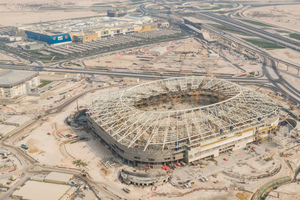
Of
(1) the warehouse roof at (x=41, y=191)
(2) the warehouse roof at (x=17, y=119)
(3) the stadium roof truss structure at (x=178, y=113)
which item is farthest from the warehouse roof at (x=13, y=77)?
(1) the warehouse roof at (x=41, y=191)

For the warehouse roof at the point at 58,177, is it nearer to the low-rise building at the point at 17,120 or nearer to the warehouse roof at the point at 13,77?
the low-rise building at the point at 17,120

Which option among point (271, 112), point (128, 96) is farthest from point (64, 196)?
point (271, 112)

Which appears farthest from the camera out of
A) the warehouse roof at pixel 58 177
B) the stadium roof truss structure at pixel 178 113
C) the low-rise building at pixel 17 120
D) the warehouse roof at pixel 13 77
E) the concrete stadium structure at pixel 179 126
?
the warehouse roof at pixel 13 77

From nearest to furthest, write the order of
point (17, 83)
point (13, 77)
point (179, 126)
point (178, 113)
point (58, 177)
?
point (58, 177)
point (179, 126)
point (178, 113)
point (17, 83)
point (13, 77)

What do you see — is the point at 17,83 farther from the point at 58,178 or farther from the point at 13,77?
the point at 58,178

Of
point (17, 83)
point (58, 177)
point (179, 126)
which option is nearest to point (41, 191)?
point (58, 177)

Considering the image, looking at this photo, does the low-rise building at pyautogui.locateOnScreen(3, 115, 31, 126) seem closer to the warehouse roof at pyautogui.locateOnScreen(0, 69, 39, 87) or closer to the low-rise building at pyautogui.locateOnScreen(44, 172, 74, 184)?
the warehouse roof at pyautogui.locateOnScreen(0, 69, 39, 87)

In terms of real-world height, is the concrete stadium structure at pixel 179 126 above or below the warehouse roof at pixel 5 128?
above

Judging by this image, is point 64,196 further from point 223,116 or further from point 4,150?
point 223,116

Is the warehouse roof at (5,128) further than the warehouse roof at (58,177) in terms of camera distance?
Yes
